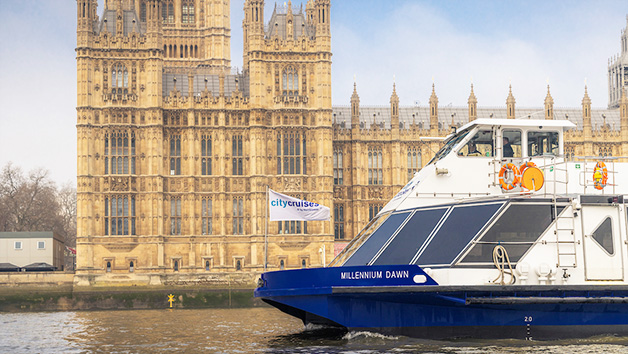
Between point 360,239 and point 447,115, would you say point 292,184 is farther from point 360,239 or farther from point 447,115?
point 360,239

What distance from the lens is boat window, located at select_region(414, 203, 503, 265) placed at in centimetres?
2384

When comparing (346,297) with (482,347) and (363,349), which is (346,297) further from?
(482,347)

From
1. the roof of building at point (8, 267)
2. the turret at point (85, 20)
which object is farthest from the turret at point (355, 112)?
the roof of building at point (8, 267)

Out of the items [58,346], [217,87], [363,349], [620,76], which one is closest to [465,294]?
[363,349]

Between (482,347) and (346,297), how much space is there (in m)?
3.80

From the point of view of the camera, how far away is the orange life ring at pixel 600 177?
25.3 meters

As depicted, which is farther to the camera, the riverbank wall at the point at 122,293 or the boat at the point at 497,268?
the riverbank wall at the point at 122,293

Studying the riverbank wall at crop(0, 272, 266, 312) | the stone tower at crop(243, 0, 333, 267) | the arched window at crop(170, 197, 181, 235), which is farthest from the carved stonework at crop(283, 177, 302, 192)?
the arched window at crop(170, 197, 181, 235)

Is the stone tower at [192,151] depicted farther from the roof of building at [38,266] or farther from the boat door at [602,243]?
the boat door at [602,243]

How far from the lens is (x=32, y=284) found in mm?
60375

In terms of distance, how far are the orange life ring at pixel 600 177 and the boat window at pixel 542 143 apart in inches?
55.2

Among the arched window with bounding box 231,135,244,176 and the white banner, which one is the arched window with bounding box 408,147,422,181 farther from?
the white banner

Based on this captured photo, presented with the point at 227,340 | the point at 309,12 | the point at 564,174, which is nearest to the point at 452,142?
the point at 564,174

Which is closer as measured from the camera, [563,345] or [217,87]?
[563,345]
